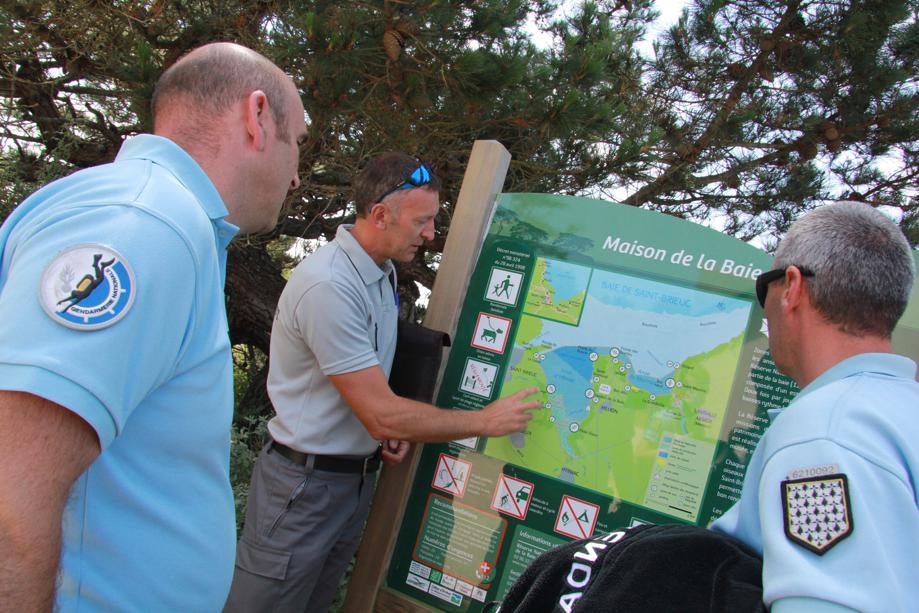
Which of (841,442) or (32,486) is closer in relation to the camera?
(32,486)

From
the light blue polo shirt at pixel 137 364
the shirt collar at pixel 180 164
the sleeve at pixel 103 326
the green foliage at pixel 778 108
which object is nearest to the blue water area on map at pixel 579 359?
the light blue polo shirt at pixel 137 364

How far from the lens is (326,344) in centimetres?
232

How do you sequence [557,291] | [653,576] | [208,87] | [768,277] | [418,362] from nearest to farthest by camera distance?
[653,576]
[208,87]
[768,277]
[557,291]
[418,362]

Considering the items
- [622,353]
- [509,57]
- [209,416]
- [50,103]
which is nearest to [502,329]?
[622,353]

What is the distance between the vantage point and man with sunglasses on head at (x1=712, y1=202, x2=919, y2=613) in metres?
0.96

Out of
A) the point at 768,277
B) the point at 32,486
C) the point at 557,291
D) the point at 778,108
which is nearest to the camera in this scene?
the point at 32,486

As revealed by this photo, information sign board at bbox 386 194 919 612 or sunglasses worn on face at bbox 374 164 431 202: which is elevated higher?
sunglasses worn on face at bbox 374 164 431 202

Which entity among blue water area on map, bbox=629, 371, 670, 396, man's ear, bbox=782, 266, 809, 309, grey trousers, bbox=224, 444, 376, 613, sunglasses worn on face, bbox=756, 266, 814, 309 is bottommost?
grey trousers, bbox=224, 444, 376, 613

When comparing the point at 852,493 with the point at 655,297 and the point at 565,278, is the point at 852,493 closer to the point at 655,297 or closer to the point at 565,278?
the point at 655,297

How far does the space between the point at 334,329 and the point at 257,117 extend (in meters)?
1.01

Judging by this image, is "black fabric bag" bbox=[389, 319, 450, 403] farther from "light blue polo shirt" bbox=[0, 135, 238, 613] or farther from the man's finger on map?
"light blue polo shirt" bbox=[0, 135, 238, 613]

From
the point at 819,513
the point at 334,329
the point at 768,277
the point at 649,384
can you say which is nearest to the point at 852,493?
the point at 819,513

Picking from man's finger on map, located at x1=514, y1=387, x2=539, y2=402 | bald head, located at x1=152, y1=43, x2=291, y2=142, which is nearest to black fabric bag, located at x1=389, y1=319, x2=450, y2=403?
man's finger on map, located at x1=514, y1=387, x2=539, y2=402

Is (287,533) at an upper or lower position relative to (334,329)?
lower
